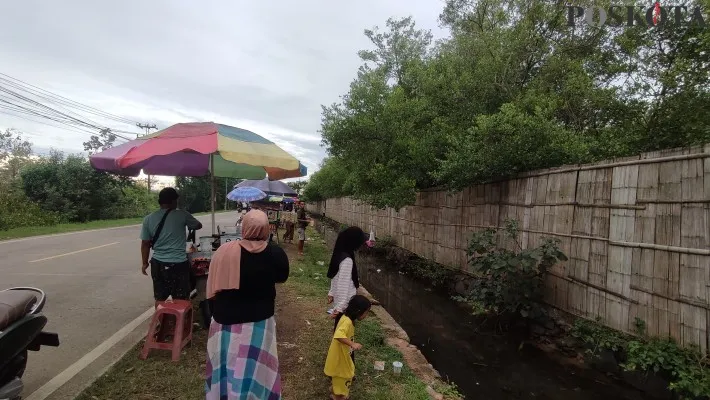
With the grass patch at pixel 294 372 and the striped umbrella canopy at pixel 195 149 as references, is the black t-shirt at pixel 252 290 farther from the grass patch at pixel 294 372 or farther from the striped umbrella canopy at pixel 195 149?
the striped umbrella canopy at pixel 195 149

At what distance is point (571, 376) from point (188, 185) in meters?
44.6

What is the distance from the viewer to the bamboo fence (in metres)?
4.39

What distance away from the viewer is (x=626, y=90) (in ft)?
28.8

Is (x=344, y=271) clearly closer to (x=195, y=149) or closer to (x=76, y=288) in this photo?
(x=195, y=149)

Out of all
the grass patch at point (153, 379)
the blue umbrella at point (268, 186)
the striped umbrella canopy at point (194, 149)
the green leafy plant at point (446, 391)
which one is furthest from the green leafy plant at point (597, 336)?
the blue umbrella at point (268, 186)

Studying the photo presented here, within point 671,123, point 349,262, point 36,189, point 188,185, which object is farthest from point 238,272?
point 188,185

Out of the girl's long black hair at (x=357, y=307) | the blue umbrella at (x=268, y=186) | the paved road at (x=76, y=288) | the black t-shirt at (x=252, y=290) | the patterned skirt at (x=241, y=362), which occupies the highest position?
the blue umbrella at (x=268, y=186)

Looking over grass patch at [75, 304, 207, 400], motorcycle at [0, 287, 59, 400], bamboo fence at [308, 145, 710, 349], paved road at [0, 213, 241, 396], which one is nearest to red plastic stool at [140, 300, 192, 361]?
grass patch at [75, 304, 207, 400]

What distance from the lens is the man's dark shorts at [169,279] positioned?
4.75 metres

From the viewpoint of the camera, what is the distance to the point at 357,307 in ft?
12.4

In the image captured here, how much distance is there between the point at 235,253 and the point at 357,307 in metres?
1.35

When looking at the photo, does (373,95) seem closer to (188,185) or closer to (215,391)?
(215,391)

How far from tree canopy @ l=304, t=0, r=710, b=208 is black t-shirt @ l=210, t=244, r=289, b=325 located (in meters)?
5.59

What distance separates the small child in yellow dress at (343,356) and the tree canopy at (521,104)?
16.1ft
